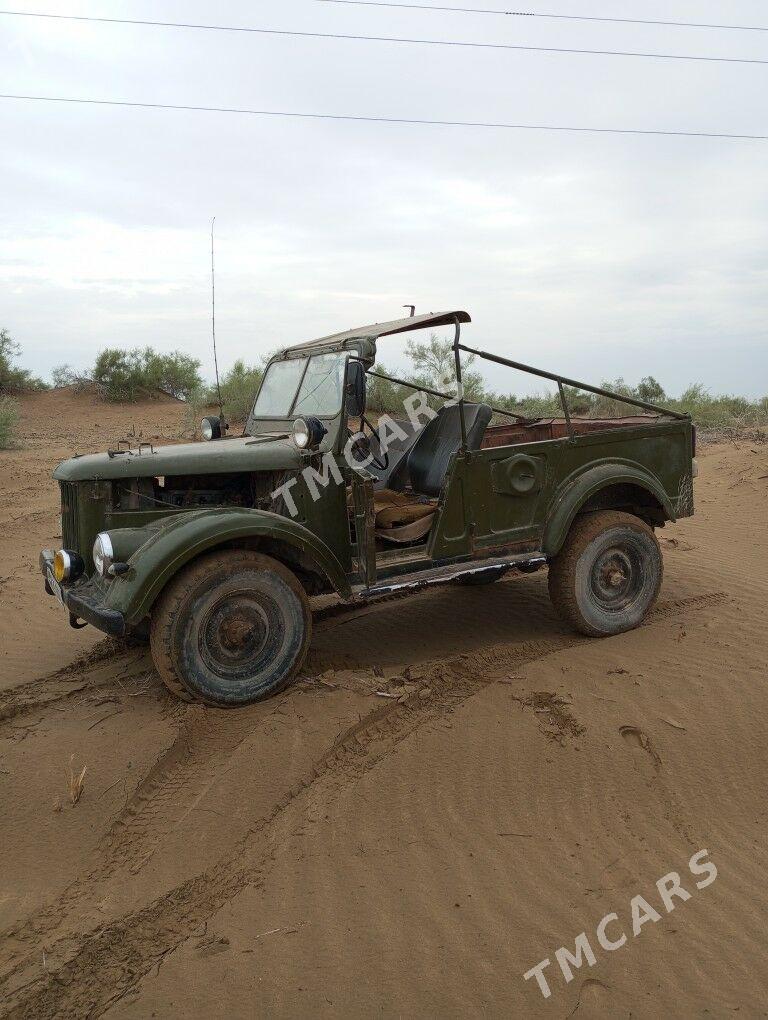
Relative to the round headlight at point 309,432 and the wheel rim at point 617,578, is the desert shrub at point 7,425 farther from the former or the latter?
the wheel rim at point 617,578

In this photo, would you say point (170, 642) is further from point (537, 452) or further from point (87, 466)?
point (537, 452)

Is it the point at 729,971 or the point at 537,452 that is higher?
the point at 537,452

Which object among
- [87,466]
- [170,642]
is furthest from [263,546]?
[87,466]

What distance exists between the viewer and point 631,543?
586 centimetres

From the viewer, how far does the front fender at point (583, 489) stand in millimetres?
5512

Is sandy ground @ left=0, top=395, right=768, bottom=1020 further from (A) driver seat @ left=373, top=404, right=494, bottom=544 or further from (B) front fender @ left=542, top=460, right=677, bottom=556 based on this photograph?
(A) driver seat @ left=373, top=404, right=494, bottom=544

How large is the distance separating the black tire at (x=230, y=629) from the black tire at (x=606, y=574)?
192cm

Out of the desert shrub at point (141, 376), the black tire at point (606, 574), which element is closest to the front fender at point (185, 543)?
the black tire at point (606, 574)

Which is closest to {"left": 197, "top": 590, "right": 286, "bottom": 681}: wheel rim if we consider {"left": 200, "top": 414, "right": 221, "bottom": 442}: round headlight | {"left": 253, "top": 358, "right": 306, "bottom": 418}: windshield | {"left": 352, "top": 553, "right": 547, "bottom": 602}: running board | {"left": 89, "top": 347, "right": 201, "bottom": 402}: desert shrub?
{"left": 352, "top": 553, "right": 547, "bottom": 602}: running board

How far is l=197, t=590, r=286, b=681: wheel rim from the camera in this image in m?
4.57

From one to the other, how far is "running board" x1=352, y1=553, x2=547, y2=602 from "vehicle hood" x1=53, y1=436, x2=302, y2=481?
897mm

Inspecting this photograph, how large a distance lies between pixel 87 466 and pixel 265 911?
277 cm

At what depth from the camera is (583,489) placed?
5.56 meters

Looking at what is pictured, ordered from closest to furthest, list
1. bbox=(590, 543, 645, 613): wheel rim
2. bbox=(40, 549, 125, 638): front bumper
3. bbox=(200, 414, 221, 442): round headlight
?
bbox=(40, 549, 125, 638): front bumper, bbox=(590, 543, 645, 613): wheel rim, bbox=(200, 414, 221, 442): round headlight
